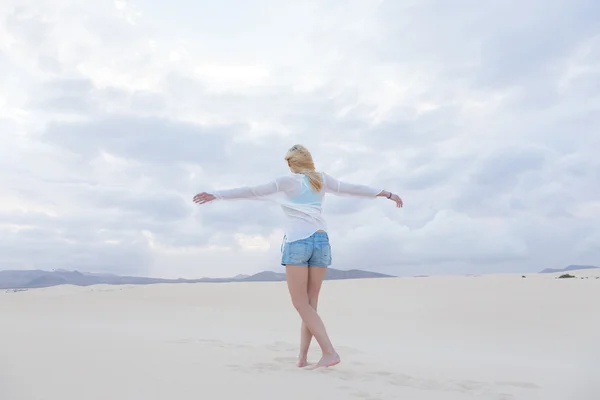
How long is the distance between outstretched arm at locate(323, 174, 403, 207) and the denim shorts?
479mm

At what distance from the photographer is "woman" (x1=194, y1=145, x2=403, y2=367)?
4496mm

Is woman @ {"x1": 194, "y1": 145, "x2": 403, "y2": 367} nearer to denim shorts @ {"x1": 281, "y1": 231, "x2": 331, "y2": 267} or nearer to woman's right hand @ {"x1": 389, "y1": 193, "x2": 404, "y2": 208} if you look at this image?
denim shorts @ {"x1": 281, "y1": 231, "x2": 331, "y2": 267}

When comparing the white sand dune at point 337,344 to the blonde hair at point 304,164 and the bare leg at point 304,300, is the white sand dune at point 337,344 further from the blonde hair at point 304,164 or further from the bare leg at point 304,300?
the blonde hair at point 304,164

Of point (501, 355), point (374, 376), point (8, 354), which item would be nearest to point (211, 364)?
point (374, 376)

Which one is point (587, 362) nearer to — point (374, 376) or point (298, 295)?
point (374, 376)

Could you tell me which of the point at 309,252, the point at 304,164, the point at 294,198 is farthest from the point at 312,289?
the point at 304,164

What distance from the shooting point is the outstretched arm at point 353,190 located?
485cm

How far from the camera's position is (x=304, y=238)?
177 inches

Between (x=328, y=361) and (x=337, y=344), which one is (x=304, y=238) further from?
(x=337, y=344)

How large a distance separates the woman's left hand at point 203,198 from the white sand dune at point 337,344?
1264mm

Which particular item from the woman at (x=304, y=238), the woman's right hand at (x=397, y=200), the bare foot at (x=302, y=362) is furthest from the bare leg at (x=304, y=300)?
the woman's right hand at (x=397, y=200)

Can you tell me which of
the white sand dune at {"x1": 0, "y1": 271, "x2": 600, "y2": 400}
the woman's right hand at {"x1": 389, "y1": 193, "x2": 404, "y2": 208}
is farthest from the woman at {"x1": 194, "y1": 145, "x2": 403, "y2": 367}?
the woman's right hand at {"x1": 389, "y1": 193, "x2": 404, "y2": 208}

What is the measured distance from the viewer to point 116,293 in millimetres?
14844

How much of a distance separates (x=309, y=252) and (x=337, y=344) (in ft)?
8.18
